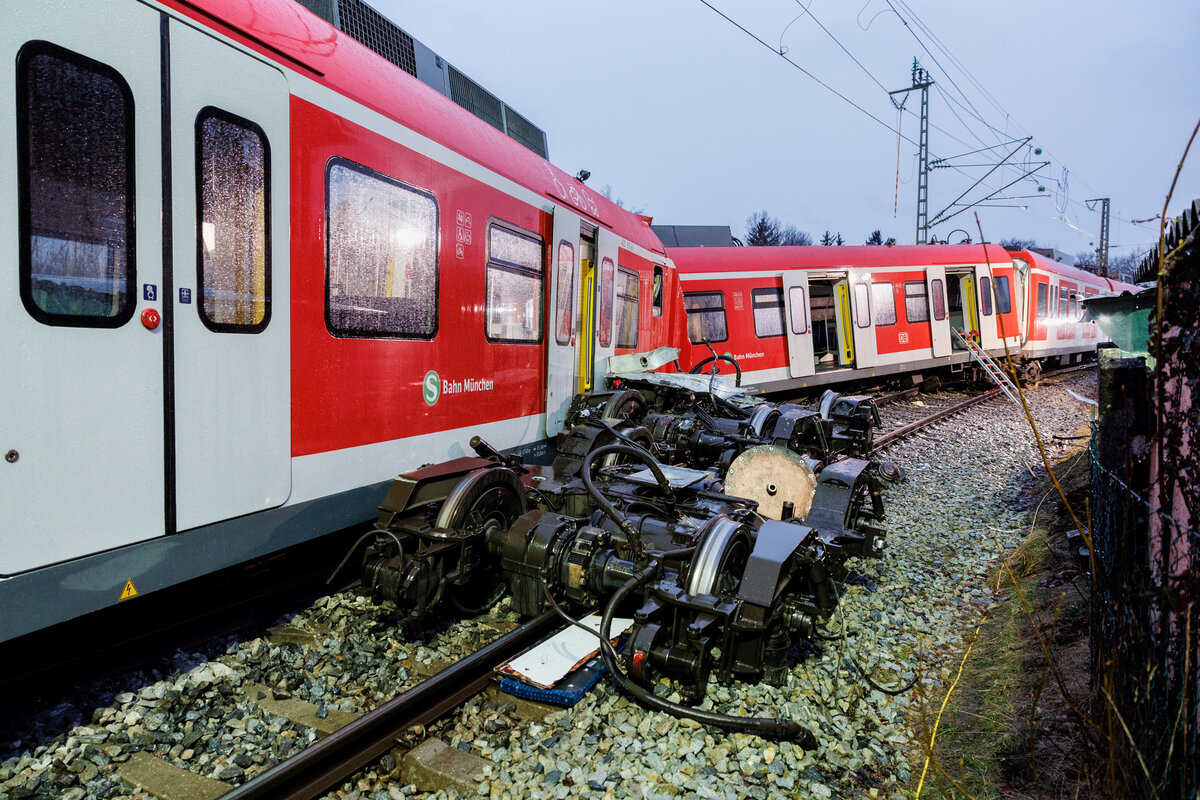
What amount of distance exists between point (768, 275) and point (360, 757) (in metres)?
12.5

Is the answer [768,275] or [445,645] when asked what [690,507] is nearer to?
[445,645]

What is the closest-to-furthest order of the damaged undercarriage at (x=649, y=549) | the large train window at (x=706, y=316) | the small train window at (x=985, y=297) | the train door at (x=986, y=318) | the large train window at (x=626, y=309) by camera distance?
the damaged undercarriage at (x=649, y=549) < the large train window at (x=626, y=309) < the large train window at (x=706, y=316) < the train door at (x=986, y=318) < the small train window at (x=985, y=297)

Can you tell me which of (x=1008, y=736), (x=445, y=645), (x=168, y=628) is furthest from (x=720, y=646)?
(x=168, y=628)

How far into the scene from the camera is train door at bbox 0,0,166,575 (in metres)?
2.58

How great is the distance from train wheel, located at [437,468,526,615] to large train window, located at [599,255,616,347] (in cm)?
370

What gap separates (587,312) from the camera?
24.8 ft

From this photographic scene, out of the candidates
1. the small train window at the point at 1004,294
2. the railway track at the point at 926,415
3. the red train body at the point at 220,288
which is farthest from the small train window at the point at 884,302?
the red train body at the point at 220,288

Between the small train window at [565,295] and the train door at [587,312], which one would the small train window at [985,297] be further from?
the small train window at [565,295]

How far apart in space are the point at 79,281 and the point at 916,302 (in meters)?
16.3

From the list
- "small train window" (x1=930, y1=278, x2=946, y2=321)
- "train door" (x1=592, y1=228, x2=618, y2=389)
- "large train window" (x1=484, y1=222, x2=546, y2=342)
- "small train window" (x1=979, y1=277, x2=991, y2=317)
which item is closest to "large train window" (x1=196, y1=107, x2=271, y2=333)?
"large train window" (x1=484, y1=222, x2=546, y2=342)

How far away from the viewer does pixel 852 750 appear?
9.88 feet

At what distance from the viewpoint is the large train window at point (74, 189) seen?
8.59 feet

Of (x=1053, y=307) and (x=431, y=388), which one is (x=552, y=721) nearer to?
(x=431, y=388)

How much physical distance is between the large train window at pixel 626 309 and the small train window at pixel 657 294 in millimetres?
980
